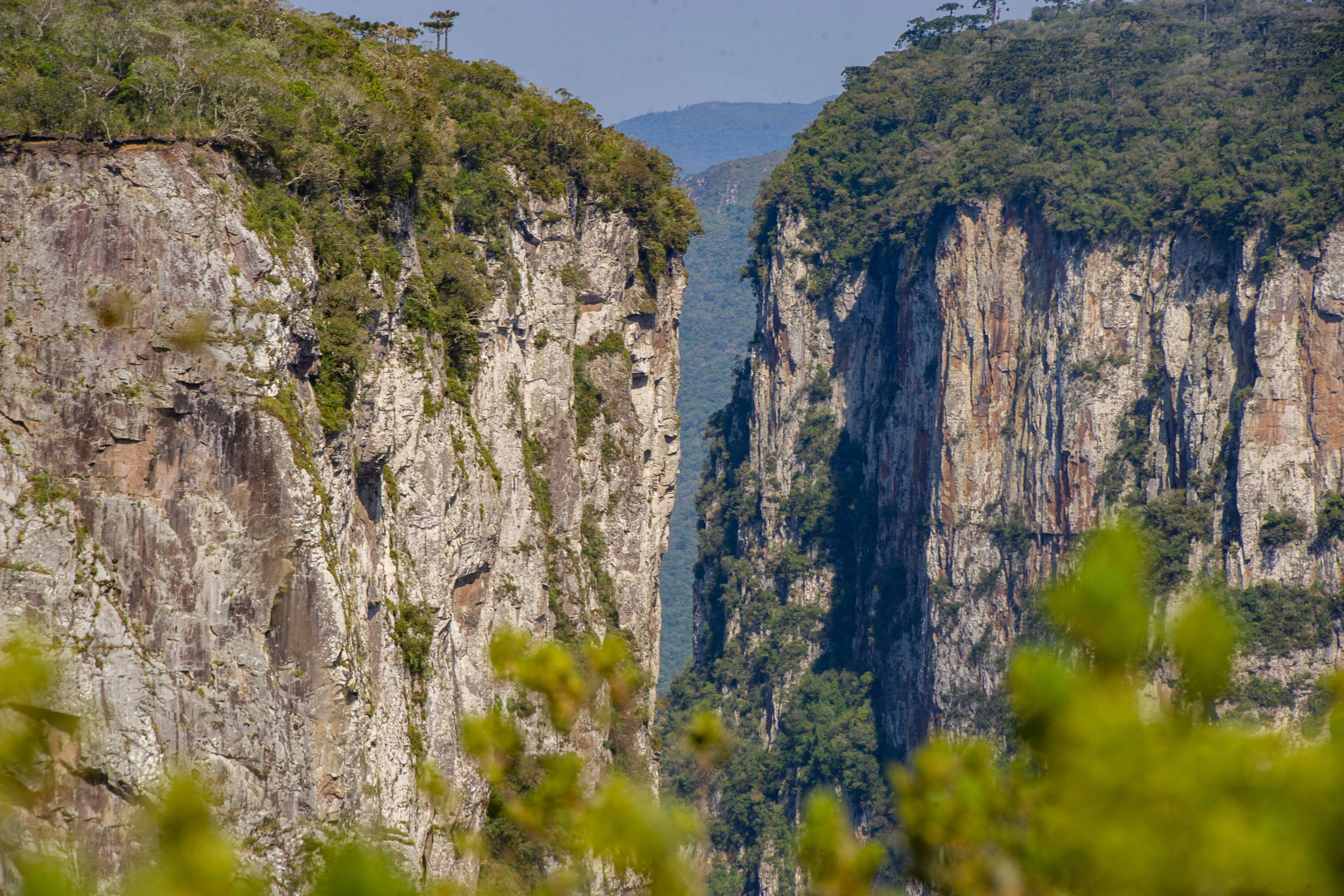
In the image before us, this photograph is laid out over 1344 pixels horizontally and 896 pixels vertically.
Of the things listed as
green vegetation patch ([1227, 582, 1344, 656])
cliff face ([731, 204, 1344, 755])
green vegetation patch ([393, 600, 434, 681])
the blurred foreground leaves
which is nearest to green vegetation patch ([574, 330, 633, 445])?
green vegetation patch ([393, 600, 434, 681])

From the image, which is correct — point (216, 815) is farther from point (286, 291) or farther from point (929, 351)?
point (929, 351)

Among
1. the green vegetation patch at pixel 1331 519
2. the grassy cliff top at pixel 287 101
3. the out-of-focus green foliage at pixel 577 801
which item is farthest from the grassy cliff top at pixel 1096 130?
the out-of-focus green foliage at pixel 577 801

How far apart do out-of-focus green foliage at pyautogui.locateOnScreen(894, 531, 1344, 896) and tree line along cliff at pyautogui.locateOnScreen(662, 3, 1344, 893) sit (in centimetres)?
4135

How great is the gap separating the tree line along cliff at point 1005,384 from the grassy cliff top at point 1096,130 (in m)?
0.20

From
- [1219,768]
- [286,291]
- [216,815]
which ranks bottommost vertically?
[216,815]

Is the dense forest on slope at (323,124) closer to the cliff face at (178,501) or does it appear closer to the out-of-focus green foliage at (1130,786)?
the cliff face at (178,501)

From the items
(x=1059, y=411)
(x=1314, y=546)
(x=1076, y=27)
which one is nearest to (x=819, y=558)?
(x=1059, y=411)

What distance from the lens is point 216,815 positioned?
1315 centimetres

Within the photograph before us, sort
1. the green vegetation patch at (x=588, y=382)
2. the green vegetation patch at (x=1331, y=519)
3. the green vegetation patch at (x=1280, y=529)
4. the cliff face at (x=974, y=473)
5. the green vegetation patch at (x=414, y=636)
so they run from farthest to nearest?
the cliff face at (x=974, y=473), the green vegetation patch at (x=1280, y=529), the green vegetation patch at (x=1331, y=519), the green vegetation patch at (x=588, y=382), the green vegetation patch at (x=414, y=636)

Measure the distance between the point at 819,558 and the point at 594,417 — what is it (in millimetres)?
45065

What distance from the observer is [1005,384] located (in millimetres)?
64500

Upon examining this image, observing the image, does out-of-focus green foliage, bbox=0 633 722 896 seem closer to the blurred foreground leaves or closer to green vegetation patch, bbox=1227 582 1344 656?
the blurred foreground leaves

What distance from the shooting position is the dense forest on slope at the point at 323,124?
14.7 m

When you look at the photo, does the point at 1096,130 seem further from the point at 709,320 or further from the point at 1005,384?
the point at 709,320
